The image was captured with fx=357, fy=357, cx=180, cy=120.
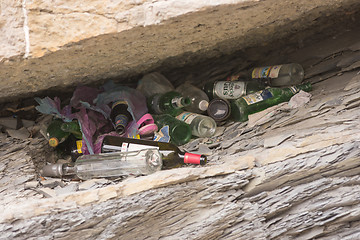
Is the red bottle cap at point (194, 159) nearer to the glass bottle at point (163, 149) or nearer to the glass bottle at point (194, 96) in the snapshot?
the glass bottle at point (163, 149)

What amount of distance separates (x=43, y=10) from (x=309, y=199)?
1140mm

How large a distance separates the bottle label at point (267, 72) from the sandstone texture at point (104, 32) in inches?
9.6

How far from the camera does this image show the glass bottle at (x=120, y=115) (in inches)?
67.2

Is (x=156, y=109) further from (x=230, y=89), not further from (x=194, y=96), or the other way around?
(x=230, y=89)

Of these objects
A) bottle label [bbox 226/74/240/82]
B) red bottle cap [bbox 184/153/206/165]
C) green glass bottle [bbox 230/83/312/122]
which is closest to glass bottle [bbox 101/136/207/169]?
red bottle cap [bbox 184/153/206/165]

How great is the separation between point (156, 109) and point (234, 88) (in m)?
0.44

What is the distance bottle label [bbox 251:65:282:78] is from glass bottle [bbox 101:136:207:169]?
2.44 ft

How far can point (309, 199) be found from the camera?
53.2 inches

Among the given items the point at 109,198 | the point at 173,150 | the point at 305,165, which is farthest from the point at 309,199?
the point at 109,198

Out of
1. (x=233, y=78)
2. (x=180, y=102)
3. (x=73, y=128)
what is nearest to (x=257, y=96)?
(x=233, y=78)

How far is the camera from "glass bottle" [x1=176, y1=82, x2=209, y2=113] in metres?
1.82

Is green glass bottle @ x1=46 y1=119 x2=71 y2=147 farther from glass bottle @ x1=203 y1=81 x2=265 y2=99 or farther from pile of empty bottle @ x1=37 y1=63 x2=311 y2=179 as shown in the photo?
glass bottle @ x1=203 y1=81 x2=265 y2=99

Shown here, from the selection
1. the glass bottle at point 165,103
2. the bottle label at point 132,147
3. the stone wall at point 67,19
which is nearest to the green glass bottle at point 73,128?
the bottle label at point 132,147

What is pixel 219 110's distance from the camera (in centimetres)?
183
